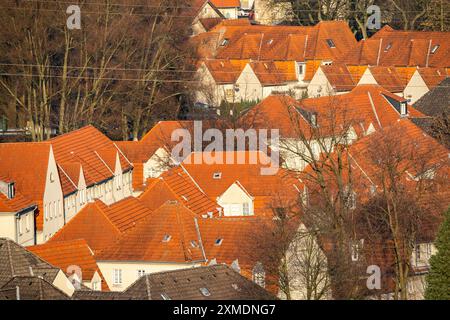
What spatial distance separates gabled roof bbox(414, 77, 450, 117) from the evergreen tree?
2586 centimetres

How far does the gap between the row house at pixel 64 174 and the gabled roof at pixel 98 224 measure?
1690 millimetres

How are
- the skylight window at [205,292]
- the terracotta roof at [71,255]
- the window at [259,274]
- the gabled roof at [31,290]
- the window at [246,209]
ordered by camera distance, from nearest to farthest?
the gabled roof at [31,290], the skylight window at [205,292], the window at [259,274], the terracotta roof at [71,255], the window at [246,209]

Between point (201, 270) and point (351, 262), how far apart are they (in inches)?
118

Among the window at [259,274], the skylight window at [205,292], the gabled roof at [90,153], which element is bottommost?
the skylight window at [205,292]

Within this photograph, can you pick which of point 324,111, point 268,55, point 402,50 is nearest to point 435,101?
point 324,111

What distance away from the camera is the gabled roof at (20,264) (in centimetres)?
3450

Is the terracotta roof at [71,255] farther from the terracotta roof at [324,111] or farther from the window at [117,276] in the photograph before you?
the terracotta roof at [324,111]

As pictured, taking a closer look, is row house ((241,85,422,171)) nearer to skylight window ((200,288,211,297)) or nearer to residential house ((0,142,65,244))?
residential house ((0,142,65,244))

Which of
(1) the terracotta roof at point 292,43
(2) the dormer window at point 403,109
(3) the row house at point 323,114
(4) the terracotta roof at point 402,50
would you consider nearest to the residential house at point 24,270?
(3) the row house at point 323,114

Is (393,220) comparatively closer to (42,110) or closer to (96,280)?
(96,280)

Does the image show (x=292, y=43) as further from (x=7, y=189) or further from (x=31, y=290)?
(x=31, y=290)

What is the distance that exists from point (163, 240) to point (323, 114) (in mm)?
13656

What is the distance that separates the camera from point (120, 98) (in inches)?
2327
